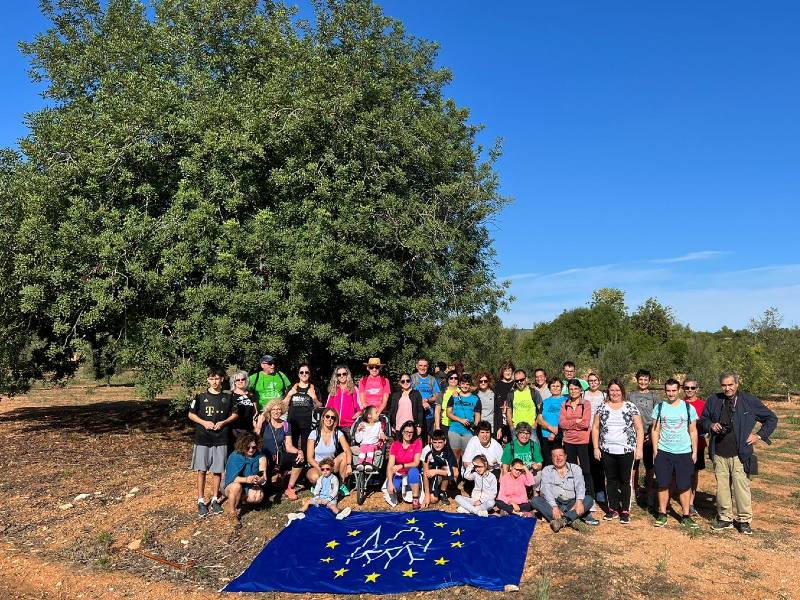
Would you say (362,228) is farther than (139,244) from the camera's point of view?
Yes

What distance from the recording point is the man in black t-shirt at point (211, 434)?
800cm

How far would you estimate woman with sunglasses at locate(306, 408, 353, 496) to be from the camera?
855 centimetres

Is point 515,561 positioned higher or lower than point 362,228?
lower

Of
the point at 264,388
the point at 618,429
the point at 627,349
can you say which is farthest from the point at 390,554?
the point at 627,349

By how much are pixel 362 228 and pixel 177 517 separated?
235 inches

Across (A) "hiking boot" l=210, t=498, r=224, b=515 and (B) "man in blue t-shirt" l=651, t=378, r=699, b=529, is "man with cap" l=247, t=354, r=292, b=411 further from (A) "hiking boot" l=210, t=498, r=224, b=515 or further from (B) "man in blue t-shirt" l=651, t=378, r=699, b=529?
(B) "man in blue t-shirt" l=651, t=378, r=699, b=529

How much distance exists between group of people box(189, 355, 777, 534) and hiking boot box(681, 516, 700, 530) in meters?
0.03

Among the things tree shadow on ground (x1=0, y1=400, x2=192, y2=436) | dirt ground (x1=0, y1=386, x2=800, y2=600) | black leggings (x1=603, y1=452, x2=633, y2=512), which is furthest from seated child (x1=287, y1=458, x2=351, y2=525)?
tree shadow on ground (x1=0, y1=400, x2=192, y2=436)

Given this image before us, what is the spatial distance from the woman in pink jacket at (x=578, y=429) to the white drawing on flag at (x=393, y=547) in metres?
2.56

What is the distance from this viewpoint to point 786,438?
1548cm

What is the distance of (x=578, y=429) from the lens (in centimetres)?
813

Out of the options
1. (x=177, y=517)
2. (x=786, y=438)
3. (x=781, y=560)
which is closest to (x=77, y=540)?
(x=177, y=517)

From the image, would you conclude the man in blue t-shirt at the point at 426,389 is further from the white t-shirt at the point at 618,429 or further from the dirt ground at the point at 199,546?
the white t-shirt at the point at 618,429

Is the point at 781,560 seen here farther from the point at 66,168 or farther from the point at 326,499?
the point at 66,168
